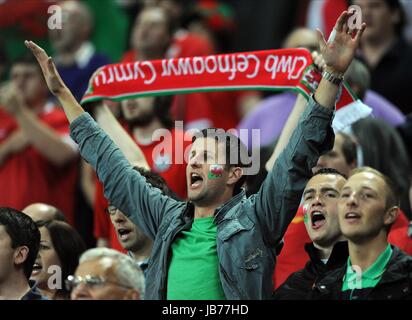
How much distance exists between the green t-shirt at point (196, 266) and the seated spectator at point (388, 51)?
3.58 meters

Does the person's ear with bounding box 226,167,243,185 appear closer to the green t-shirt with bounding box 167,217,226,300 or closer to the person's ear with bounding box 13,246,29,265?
the green t-shirt with bounding box 167,217,226,300

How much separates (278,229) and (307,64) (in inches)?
61.6

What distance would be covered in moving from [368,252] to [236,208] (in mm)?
707

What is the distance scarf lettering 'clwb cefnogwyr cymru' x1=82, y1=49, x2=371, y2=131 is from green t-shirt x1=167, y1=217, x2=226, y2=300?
1.23 meters

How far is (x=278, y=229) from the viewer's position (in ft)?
20.0

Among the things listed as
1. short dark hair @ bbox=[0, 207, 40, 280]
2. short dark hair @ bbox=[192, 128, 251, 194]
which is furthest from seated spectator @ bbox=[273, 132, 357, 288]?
short dark hair @ bbox=[0, 207, 40, 280]

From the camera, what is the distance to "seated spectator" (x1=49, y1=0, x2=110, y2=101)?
34.4 feet

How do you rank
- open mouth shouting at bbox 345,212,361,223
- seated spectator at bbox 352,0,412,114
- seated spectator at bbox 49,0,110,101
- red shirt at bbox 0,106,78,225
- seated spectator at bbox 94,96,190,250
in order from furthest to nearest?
seated spectator at bbox 49,0,110,101
seated spectator at bbox 352,0,412,114
red shirt at bbox 0,106,78,225
seated spectator at bbox 94,96,190,250
open mouth shouting at bbox 345,212,361,223

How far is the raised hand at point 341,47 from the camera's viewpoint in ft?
19.5

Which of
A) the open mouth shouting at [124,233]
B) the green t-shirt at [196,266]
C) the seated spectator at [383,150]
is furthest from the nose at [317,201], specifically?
the seated spectator at [383,150]

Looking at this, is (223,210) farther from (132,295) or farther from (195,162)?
(132,295)

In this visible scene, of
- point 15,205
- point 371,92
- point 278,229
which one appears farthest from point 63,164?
point 278,229

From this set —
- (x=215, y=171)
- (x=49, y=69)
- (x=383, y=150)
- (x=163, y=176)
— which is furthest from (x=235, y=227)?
(x=383, y=150)

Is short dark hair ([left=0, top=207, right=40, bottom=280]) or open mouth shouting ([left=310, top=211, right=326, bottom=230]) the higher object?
open mouth shouting ([left=310, top=211, right=326, bottom=230])
